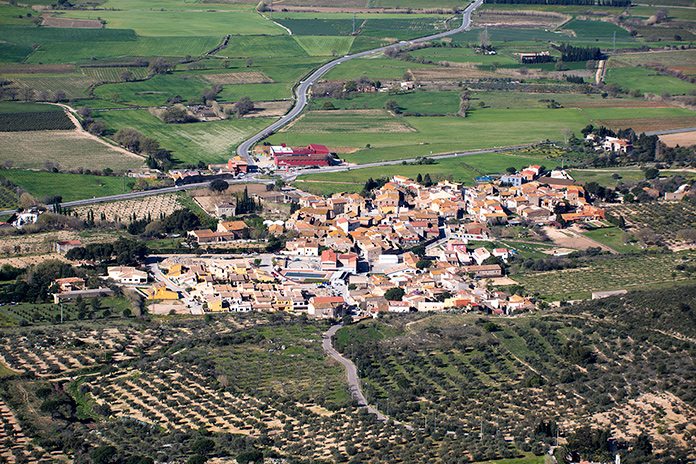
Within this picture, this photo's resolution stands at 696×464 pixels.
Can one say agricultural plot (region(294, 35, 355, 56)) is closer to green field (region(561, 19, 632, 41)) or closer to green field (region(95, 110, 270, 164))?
A: green field (region(95, 110, 270, 164))

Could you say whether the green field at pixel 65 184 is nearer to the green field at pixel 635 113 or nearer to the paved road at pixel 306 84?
the paved road at pixel 306 84

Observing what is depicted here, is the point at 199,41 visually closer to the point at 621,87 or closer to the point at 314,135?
the point at 314,135

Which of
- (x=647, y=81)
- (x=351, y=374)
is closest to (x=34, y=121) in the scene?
(x=351, y=374)

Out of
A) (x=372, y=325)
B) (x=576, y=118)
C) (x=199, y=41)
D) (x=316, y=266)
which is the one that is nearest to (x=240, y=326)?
(x=372, y=325)

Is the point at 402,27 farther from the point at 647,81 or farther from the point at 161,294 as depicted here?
the point at 161,294

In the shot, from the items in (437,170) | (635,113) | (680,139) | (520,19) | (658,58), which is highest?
(520,19)

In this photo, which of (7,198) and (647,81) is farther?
(647,81)

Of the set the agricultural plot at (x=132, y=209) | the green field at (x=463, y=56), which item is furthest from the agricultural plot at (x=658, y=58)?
the agricultural plot at (x=132, y=209)
